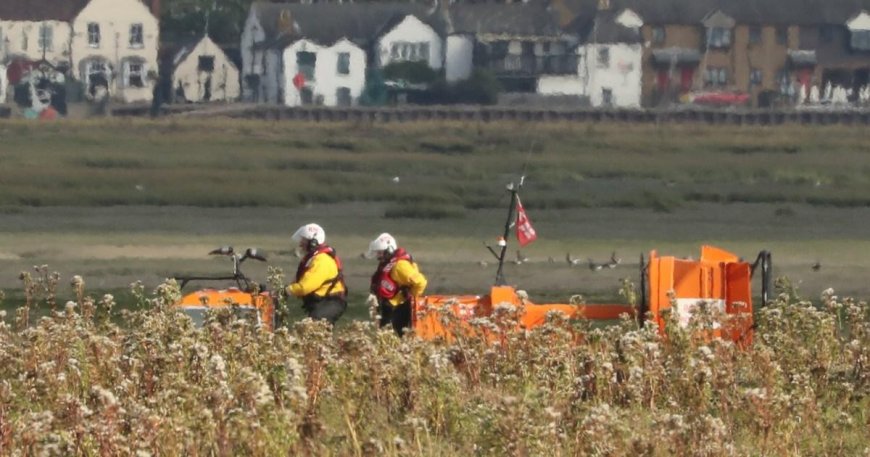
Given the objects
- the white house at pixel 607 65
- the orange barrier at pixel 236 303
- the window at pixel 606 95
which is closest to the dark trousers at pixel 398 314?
the orange barrier at pixel 236 303

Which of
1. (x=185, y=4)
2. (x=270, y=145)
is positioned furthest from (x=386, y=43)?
(x=270, y=145)

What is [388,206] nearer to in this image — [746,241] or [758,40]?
[746,241]

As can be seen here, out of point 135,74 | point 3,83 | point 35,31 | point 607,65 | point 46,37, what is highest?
point 35,31

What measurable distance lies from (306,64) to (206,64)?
3845 millimetres

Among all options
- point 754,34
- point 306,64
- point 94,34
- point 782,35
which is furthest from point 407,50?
point 782,35

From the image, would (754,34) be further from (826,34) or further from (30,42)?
(30,42)

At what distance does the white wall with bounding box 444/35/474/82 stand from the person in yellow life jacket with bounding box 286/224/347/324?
60.8 meters

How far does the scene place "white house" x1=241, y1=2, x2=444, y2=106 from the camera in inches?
2881

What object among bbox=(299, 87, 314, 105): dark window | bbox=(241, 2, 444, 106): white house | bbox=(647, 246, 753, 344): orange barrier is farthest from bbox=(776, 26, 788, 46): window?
bbox=(647, 246, 753, 344): orange barrier

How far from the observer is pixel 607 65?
75062 mm

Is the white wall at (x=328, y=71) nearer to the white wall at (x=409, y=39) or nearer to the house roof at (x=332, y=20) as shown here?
the house roof at (x=332, y=20)

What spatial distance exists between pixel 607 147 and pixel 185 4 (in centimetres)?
3763

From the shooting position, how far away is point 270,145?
48781 mm

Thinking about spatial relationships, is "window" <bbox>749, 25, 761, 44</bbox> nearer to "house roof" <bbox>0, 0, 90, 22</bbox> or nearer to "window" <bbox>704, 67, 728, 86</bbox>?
"window" <bbox>704, 67, 728, 86</bbox>
